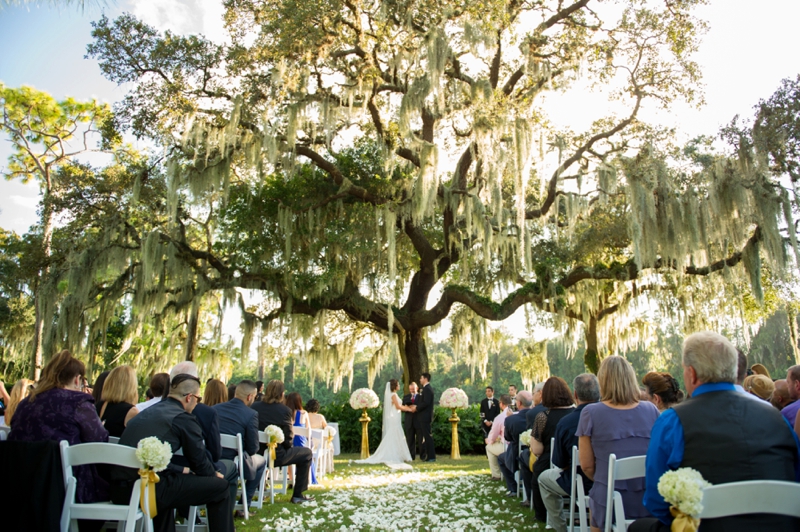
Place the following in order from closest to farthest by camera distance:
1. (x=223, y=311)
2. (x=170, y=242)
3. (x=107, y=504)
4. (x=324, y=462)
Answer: (x=107, y=504)
(x=324, y=462)
(x=170, y=242)
(x=223, y=311)

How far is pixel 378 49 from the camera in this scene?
10.6 metres

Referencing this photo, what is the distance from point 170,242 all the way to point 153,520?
8.72 metres

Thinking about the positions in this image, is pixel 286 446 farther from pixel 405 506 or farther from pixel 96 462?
pixel 96 462

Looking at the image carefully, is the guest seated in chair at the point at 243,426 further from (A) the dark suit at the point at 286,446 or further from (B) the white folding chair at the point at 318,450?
(B) the white folding chair at the point at 318,450

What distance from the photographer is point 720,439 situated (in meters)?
2.16

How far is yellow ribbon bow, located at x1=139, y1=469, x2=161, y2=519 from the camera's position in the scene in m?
2.92

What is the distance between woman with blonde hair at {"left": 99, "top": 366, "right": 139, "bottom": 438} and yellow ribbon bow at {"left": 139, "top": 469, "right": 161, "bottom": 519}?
47.0 inches

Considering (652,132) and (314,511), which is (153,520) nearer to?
(314,511)

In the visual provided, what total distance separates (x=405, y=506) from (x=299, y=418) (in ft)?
8.48

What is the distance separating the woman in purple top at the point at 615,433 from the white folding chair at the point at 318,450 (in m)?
4.59

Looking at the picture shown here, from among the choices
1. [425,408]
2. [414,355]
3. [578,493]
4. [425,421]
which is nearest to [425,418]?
[425,421]

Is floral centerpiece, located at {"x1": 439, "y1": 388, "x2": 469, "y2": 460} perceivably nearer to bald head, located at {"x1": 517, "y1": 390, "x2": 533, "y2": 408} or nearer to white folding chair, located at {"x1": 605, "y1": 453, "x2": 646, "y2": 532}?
bald head, located at {"x1": 517, "y1": 390, "x2": 533, "y2": 408}

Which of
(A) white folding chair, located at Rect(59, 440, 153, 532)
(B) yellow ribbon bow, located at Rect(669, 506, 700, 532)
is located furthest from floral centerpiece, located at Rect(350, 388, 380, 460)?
(B) yellow ribbon bow, located at Rect(669, 506, 700, 532)

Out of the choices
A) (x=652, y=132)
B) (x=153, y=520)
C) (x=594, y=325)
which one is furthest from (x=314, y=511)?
(x=594, y=325)
